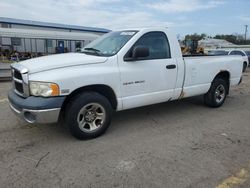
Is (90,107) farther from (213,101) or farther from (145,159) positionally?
(213,101)

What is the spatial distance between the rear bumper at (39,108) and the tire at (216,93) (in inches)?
A: 151

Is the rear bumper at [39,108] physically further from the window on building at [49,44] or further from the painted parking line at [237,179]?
the window on building at [49,44]

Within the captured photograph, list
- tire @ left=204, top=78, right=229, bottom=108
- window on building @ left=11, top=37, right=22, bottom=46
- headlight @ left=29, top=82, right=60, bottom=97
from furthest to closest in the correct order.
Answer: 1. window on building @ left=11, top=37, right=22, bottom=46
2. tire @ left=204, top=78, right=229, bottom=108
3. headlight @ left=29, top=82, right=60, bottom=97

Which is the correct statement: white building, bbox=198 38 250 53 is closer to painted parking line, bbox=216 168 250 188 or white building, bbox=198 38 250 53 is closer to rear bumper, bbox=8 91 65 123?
painted parking line, bbox=216 168 250 188

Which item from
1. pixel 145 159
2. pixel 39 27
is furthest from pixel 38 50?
pixel 145 159

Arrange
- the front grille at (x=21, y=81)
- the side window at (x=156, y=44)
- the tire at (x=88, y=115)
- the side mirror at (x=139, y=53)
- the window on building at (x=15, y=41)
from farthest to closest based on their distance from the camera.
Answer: the window on building at (x=15, y=41), the side window at (x=156, y=44), the side mirror at (x=139, y=53), the tire at (x=88, y=115), the front grille at (x=21, y=81)

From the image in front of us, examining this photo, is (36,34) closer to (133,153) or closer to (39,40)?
(39,40)

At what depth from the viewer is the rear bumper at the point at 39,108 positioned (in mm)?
3383

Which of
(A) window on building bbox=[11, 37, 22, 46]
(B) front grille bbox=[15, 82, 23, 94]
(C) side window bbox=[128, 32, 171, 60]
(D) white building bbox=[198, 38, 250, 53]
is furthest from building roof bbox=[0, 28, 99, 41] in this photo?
(D) white building bbox=[198, 38, 250, 53]

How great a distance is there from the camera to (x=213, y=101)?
5.92 meters

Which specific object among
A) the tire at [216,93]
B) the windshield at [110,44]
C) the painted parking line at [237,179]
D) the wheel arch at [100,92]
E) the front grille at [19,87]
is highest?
the windshield at [110,44]

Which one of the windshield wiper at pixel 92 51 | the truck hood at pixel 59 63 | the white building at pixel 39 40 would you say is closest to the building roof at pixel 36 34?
the white building at pixel 39 40

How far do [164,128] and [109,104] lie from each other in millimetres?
1260

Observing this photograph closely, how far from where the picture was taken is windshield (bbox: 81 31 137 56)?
4242mm
